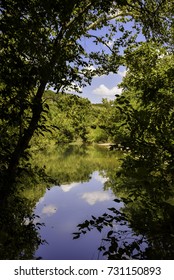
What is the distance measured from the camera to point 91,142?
121m

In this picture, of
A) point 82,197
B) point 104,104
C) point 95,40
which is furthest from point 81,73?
point 104,104

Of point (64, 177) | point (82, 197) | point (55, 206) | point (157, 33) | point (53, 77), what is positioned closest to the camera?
point (53, 77)

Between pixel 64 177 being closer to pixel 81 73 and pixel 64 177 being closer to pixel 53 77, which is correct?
pixel 81 73

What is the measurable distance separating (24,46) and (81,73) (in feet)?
24.5

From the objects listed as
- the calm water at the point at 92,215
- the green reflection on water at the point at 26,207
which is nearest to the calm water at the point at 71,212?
the calm water at the point at 92,215

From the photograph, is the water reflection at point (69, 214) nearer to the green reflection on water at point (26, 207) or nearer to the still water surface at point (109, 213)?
the still water surface at point (109, 213)

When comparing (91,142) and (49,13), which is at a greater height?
(91,142)

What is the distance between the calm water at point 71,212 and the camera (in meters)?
14.2

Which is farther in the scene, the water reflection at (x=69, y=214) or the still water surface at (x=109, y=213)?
the water reflection at (x=69, y=214)

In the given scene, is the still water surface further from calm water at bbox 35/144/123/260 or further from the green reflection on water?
the green reflection on water

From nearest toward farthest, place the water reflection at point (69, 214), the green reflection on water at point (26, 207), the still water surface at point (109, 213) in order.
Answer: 1. the still water surface at point (109, 213)
2. the green reflection on water at point (26, 207)
3. the water reflection at point (69, 214)

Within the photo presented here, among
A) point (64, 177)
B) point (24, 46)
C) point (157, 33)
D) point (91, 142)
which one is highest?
point (91, 142)

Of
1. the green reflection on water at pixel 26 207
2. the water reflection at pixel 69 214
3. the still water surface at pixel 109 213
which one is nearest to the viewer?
the still water surface at pixel 109 213

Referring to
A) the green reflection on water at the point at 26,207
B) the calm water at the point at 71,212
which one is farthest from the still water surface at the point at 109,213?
the green reflection on water at the point at 26,207
